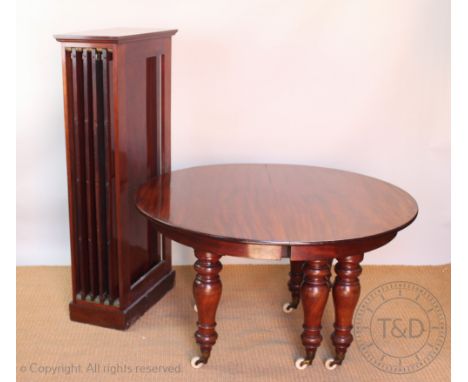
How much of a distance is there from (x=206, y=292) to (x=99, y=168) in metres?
0.66

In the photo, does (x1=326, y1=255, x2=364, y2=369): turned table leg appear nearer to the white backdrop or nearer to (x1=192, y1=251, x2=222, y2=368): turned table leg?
(x1=192, y1=251, x2=222, y2=368): turned table leg

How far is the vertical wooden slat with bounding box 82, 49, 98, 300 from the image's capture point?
8.22 feet

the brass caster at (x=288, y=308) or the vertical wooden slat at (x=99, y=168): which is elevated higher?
the vertical wooden slat at (x=99, y=168)

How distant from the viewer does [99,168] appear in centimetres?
260

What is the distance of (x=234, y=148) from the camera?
328 centimetres

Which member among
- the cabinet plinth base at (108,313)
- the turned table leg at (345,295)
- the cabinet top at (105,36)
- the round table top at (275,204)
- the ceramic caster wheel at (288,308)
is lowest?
the ceramic caster wheel at (288,308)

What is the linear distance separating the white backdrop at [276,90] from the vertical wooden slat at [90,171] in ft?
2.29

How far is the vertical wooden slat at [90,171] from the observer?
8.22 feet

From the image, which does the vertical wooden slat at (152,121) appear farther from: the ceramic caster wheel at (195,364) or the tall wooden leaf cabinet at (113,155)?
the ceramic caster wheel at (195,364)

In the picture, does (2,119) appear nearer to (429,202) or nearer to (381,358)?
(381,358)

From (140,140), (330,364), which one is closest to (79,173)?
(140,140)

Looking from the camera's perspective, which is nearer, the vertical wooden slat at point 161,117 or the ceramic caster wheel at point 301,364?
the ceramic caster wheel at point 301,364

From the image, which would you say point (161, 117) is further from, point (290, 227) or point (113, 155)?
point (290, 227)

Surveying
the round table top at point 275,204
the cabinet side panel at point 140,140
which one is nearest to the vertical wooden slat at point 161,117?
the cabinet side panel at point 140,140
